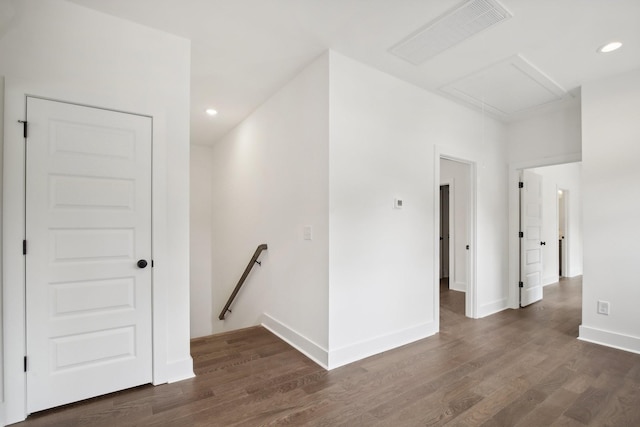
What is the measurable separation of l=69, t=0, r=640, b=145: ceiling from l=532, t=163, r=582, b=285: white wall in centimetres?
293

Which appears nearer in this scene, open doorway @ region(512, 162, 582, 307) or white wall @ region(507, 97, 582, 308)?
white wall @ region(507, 97, 582, 308)

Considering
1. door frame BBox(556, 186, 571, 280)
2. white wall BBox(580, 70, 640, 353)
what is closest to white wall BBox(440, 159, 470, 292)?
white wall BBox(580, 70, 640, 353)

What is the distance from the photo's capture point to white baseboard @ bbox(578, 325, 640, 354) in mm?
2939

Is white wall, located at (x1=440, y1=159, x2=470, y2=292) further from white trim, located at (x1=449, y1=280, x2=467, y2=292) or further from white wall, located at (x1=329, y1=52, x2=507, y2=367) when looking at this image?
white wall, located at (x1=329, y1=52, x2=507, y2=367)

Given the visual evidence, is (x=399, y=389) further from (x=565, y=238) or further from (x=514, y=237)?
(x=565, y=238)

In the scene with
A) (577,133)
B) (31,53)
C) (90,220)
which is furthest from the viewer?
(577,133)

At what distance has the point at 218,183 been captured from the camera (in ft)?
18.5

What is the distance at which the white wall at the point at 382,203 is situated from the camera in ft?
8.80

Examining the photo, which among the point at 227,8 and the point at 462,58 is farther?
the point at 462,58

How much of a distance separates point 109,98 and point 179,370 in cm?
217

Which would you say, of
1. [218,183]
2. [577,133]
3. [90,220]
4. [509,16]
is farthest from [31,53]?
[577,133]

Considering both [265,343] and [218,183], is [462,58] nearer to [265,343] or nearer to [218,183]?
[265,343]

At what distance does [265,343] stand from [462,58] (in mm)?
3481

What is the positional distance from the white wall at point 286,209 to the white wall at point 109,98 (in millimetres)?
1087
